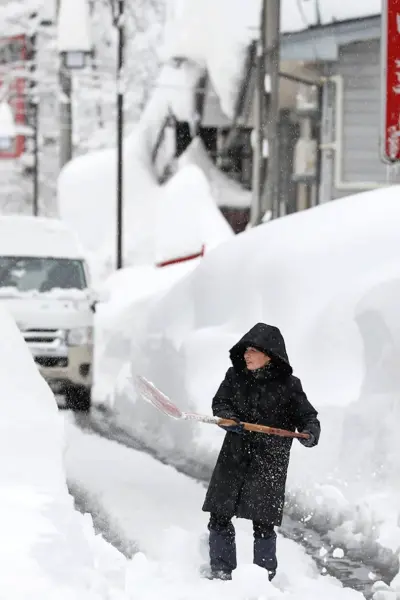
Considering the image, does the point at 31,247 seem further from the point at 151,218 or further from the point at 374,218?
the point at 151,218

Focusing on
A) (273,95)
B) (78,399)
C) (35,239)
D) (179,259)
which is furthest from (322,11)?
(78,399)

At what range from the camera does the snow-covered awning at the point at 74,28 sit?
30781mm

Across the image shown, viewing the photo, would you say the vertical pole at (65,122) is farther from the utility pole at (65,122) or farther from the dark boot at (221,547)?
the dark boot at (221,547)

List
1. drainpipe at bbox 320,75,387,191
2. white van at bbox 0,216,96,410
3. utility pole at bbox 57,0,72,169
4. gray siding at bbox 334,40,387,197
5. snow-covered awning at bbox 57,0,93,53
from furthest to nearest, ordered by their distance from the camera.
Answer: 1. utility pole at bbox 57,0,72,169
2. snow-covered awning at bbox 57,0,93,53
3. drainpipe at bbox 320,75,387,191
4. gray siding at bbox 334,40,387,197
5. white van at bbox 0,216,96,410

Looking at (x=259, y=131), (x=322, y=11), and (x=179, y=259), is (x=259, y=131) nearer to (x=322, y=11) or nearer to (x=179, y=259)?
(x=322, y=11)

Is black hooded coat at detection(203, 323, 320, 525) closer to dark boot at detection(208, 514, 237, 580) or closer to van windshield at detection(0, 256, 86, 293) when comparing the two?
dark boot at detection(208, 514, 237, 580)

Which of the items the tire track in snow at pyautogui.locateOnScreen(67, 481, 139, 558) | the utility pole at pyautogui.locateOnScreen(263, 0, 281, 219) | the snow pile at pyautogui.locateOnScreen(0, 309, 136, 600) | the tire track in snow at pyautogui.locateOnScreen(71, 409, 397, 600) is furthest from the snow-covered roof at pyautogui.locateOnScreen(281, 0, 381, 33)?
the snow pile at pyautogui.locateOnScreen(0, 309, 136, 600)

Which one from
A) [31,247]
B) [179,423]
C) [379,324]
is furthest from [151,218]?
[379,324]

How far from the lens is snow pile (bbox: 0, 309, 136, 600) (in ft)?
17.5

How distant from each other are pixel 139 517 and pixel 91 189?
1204 inches

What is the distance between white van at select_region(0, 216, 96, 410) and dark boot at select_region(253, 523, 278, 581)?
8.88 metres

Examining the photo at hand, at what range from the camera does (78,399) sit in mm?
16281

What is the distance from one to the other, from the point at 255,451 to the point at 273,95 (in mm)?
12974

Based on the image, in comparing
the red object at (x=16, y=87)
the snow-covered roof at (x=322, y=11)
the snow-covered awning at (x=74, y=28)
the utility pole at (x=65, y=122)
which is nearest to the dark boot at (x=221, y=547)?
the snow-covered roof at (x=322, y=11)
